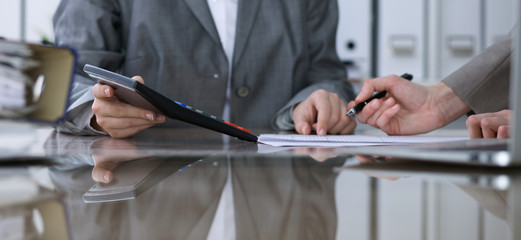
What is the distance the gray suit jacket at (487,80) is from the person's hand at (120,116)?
52cm

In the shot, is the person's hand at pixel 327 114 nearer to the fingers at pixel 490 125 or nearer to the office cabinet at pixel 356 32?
the fingers at pixel 490 125

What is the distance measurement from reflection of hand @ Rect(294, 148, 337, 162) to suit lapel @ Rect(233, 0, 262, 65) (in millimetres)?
658

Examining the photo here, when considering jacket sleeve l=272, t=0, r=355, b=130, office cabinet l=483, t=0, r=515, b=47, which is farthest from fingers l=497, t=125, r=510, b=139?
office cabinet l=483, t=0, r=515, b=47

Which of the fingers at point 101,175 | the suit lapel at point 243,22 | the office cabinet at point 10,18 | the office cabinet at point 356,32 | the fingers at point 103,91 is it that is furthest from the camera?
the office cabinet at point 10,18

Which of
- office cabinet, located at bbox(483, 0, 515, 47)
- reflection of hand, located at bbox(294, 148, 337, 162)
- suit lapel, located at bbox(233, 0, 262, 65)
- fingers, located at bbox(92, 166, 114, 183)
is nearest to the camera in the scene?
fingers, located at bbox(92, 166, 114, 183)

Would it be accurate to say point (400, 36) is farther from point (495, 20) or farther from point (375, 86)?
point (375, 86)

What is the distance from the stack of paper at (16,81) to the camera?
0.29 metres

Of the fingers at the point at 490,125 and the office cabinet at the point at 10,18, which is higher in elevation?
the office cabinet at the point at 10,18

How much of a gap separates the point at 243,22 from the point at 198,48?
5.3 inches

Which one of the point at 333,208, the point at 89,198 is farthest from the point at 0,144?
the point at 333,208

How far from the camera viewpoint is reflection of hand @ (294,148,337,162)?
0.38 m

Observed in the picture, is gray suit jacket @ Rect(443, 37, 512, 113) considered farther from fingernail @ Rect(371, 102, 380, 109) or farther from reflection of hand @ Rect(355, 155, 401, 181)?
reflection of hand @ Rect(355, 155, 401, 181)

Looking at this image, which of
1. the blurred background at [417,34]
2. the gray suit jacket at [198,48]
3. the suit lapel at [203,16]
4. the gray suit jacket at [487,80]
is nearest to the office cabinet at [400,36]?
the blurred background at [417,34]

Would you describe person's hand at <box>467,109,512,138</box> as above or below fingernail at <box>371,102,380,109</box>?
below
